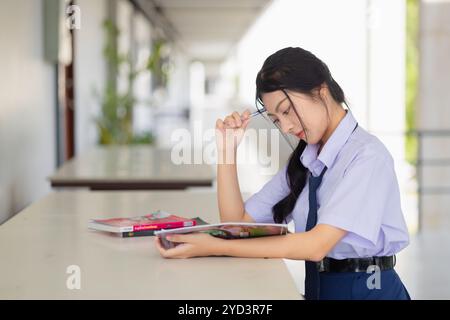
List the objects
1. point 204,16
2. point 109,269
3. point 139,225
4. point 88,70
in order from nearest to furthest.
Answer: point 109,269 → point 139,225 → point 88,70 → point 204,16

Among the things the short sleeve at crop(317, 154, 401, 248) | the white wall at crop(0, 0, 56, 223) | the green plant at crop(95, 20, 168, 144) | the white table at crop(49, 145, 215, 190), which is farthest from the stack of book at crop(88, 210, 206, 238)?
the green plant at crop(95, 20, 168, 144)

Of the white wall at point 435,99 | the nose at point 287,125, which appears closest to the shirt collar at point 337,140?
the nose at point 287,125

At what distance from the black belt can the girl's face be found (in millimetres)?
314

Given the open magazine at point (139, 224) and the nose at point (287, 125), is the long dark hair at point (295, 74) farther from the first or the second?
the open magazine at point (139, 224)

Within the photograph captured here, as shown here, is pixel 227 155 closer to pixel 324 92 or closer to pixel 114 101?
pixel 324 92

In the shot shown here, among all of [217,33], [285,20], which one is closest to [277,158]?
[285,20]

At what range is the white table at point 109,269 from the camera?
1.53 m

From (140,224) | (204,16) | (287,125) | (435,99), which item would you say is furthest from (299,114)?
(204,16)

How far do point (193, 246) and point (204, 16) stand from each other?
1402cm

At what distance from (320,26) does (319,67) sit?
28.7ft

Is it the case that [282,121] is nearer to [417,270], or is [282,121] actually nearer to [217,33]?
[417,270]

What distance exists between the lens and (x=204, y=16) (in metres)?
15.4

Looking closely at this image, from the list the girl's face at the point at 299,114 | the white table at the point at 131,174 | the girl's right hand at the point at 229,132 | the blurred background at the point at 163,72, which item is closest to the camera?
the girl's face at the point at 299,114

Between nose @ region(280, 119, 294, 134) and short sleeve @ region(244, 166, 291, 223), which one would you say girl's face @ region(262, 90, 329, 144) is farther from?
short sleeve @ region(244, 166, 291, 223)
